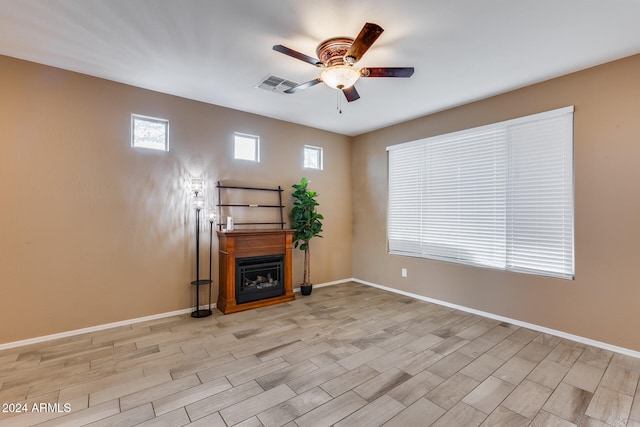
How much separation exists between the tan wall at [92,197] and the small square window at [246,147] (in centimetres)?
16

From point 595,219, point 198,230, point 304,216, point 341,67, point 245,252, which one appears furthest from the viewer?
point 304,216

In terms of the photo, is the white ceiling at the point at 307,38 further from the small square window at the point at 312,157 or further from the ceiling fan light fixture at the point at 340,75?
the small square window at the point at 312,157

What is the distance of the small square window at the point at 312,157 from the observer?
5363 millimetres

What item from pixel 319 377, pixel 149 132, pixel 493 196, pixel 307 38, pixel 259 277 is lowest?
pixel 319 377

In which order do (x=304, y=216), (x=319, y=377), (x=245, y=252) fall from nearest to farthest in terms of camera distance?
(x=319, y=377), (x=245, y=252), (x=304, y=216)

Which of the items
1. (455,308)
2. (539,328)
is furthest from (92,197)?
(539,328)

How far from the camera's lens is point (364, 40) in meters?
2.13

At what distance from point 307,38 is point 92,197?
304 cm

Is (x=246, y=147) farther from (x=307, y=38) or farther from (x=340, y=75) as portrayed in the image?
(x=340, y=75)

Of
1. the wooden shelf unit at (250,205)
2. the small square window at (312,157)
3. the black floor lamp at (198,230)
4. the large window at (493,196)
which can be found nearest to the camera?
the large window at (493,196)

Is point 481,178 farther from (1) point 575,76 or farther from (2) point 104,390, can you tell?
(2) point 104,390

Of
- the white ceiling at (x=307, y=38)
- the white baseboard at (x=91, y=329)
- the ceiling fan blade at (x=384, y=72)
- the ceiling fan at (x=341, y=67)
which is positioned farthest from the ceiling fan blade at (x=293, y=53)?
the white baseboard at (x=91, y=329)

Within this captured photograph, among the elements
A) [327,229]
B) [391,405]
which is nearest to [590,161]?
A: [391,405]

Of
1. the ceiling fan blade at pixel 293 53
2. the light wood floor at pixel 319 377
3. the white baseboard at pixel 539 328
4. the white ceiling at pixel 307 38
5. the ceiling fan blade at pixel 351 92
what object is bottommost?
the light wood floor at pixel 319 377
